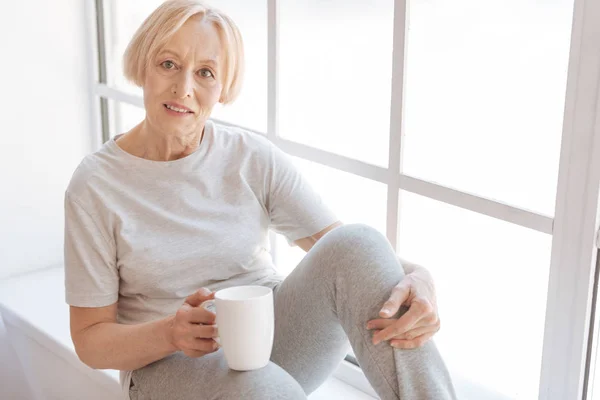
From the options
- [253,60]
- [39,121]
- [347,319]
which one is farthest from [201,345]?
[39,121]

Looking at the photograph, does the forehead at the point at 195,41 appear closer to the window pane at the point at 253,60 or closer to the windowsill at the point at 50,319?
the window pane at the point at 253,60

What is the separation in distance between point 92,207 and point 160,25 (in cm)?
37

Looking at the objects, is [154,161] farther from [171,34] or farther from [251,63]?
[251,63]

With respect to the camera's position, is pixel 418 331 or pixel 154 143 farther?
pixel 154 143

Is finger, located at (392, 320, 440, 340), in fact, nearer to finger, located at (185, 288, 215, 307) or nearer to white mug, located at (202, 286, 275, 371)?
white mug, located at (202, 286, 275, 371)

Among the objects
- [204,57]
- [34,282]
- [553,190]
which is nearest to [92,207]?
[204,57]

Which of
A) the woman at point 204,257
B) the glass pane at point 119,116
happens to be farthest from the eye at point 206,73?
the glass pane at point 119,116

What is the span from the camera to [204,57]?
1.59m

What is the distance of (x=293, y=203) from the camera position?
1714mm

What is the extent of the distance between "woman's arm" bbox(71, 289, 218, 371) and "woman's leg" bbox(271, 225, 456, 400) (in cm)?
20

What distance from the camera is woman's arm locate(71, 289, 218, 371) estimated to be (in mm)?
1367

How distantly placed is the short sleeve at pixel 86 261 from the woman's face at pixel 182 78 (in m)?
0.23

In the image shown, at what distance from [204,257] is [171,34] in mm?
431

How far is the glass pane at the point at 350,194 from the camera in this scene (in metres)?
1.86
